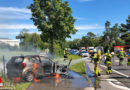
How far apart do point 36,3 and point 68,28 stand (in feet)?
13.4

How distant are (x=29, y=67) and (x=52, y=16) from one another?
362 inches

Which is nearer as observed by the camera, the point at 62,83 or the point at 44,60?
the point at 62,83

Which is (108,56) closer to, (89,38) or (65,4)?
(65,4)

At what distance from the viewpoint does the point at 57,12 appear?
17172mm

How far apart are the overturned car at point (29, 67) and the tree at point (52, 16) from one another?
7968 mm

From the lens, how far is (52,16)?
1670 cm

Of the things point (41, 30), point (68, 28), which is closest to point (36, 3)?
A: point (41, 30)

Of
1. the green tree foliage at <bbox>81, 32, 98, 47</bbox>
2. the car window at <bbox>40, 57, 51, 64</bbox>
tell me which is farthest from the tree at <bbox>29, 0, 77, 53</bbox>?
the green tree foliage at <bbox>81, 32, 98, 47</bbox>

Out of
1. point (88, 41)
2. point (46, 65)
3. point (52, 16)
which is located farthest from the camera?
point (88, 41)

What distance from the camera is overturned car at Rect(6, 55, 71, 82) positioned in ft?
26.9

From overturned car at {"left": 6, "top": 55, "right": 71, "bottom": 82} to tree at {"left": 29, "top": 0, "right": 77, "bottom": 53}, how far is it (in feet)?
26.1

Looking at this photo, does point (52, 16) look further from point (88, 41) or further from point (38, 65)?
point (88, 41)

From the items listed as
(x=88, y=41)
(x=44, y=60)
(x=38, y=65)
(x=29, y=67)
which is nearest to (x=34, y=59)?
(x=38, y=65)

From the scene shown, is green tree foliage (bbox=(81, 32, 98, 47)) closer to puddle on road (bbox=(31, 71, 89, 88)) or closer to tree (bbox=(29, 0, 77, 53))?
tree (bbox=(29, 0, 77, 53))
